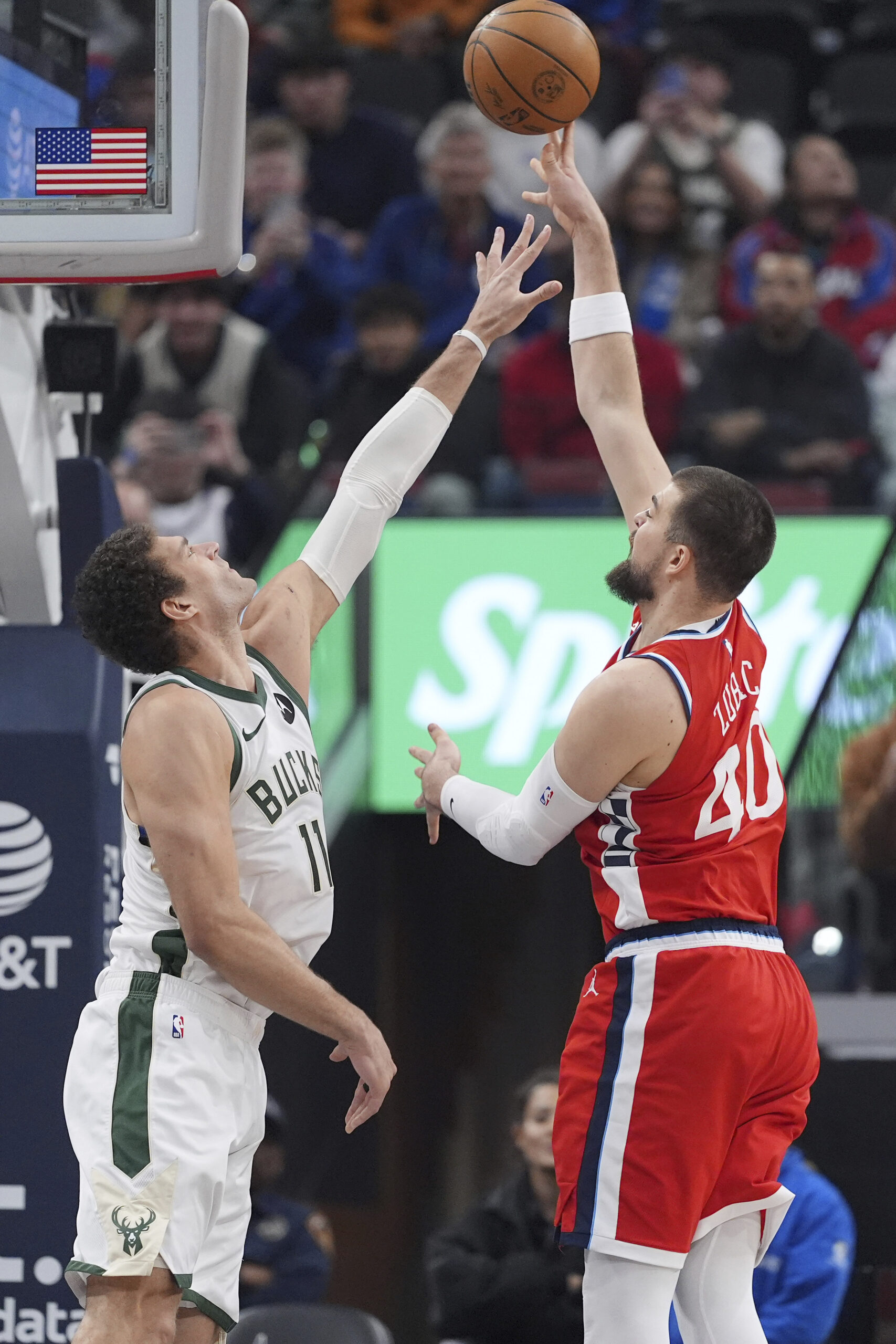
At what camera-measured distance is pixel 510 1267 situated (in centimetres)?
619

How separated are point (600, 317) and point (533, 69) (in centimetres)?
72

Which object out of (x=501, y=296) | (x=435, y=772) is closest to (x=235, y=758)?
(x=435, y=772)

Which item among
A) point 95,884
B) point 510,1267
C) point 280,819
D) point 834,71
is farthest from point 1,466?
point 834,71

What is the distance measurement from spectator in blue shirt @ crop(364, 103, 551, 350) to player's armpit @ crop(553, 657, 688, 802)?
7.36 meters

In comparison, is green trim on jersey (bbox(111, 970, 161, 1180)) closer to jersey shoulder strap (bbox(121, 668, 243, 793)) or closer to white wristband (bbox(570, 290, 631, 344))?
jersey shoulder strap (bbox(121, 668, 243, 793))

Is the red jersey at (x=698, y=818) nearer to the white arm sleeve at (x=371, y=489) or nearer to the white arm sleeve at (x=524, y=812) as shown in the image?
the white arm sleeve at (x=524, y=812)

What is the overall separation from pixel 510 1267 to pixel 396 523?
151 inches

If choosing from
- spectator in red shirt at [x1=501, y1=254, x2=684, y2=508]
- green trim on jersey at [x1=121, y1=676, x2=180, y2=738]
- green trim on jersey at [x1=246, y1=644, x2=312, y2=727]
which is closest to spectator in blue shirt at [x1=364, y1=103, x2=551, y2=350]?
spectator in red shirt at [x1=501, y1=254, x2=684, y2=508]

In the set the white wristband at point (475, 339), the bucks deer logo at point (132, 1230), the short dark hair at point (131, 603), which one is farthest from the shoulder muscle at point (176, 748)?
the white wristband at point (475, 339)

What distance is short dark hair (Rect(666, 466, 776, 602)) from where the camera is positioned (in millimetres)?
3816

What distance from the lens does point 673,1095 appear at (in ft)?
12.0

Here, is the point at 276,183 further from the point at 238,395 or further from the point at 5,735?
the point at 5,735

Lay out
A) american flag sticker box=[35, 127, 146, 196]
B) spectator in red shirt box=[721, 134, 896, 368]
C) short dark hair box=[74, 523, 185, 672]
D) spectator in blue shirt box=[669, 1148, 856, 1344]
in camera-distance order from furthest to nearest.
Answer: spectator in red shirt box=[721, 134, 896, 368], spectator in blue shirt box=[669, 1148, 856, 1344], american flag sticker box=[35, 127, 146, 196], short dark hair box=[74, 523, 185, 672]

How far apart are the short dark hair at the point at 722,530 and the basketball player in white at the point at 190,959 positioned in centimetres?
95
